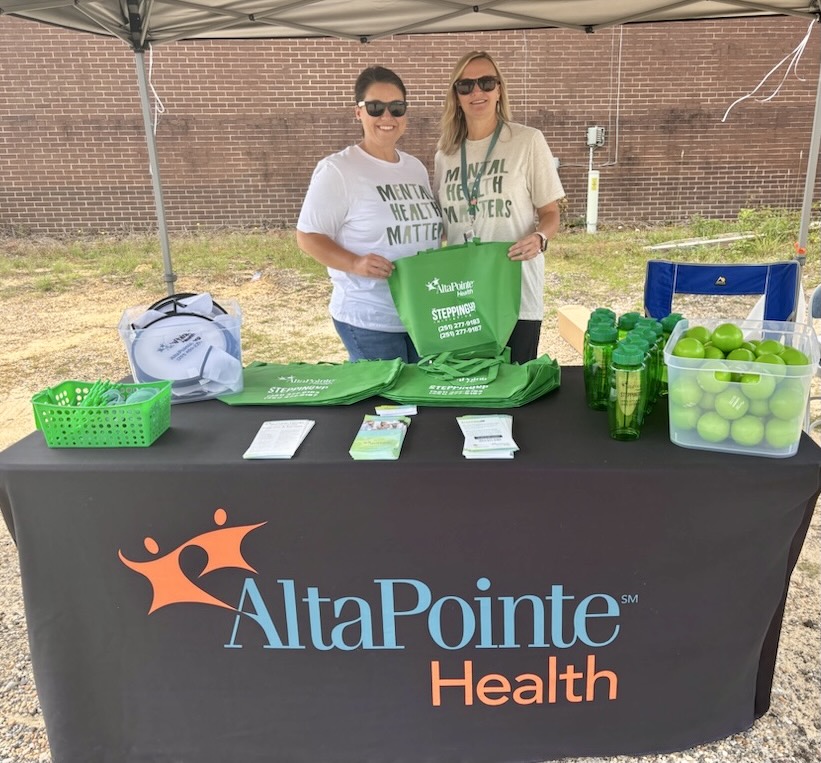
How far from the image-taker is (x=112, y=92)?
7.97m

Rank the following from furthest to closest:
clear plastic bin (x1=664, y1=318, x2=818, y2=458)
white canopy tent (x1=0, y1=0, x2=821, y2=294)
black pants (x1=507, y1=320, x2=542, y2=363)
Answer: white canopy tent (x1=0, y1=0, x2=821, y2=294), black pants (x1=507, y1=320, x2=542, y2=363), clear plastic bin (x1=664, y1=318, x2=818, y2=458)

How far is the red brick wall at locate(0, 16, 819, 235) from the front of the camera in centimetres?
789

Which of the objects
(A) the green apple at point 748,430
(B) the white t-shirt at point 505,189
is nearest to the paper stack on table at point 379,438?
(A) the green apple at point 748,430

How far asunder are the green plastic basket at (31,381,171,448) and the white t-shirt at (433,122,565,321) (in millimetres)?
1285

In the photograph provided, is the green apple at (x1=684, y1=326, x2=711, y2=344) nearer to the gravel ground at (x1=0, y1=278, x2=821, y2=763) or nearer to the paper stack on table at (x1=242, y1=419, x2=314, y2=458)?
the paper stack on table at (x1=242, y1=419, x2=314, y2=458)

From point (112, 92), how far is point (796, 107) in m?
8.00

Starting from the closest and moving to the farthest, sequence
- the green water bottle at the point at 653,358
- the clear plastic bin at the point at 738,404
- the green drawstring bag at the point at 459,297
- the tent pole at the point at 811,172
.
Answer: the clear plastic bin at the point at 738,404
the green water bottle at the point at 653,358
the green drawstring bag at the point at 459,297
the tent pole at the point at 811,172

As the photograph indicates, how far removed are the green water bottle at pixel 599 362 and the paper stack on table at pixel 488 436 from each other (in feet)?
0.71

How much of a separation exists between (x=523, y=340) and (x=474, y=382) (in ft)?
2.40

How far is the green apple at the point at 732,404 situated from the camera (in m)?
1.36

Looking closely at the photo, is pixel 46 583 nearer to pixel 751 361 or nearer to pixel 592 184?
pixel 751 361

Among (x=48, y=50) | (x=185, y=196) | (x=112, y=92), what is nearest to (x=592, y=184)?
(x=185, y=196)

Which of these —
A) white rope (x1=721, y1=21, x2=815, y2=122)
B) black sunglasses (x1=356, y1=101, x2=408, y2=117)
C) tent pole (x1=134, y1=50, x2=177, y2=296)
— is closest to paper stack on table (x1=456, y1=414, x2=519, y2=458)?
black sunglasses (x1=356, y1=101, x2=408, y2=117)

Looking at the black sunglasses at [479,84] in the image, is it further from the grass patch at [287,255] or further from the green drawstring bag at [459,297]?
the grass patch at [287,255]
